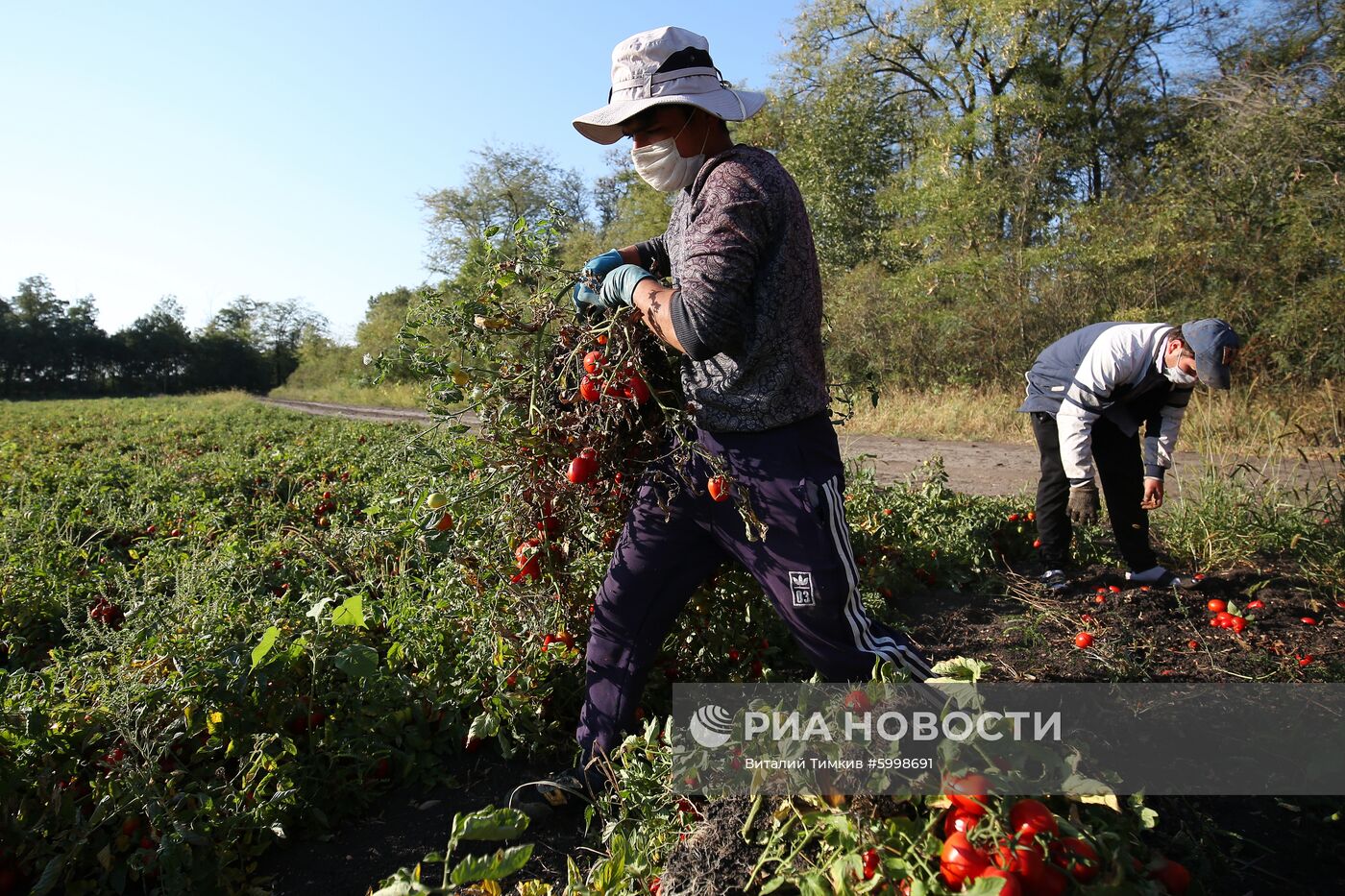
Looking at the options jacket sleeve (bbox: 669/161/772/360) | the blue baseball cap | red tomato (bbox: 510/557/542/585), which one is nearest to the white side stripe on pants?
jacket sleeve (bbox: 669/161/772/360)

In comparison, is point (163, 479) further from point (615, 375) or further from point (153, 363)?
point (153, 363)

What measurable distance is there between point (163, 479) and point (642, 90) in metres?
6.23

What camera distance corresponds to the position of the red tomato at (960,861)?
130 cm

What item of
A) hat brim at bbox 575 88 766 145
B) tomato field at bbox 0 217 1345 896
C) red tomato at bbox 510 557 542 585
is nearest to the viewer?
tomato field at bbox 0 217 1345 896

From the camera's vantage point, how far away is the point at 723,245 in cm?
186

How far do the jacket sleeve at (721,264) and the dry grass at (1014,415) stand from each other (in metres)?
5.64

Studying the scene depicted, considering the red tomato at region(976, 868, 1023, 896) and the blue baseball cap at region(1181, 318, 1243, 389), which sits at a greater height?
the blue baseball cap at region(1181, 318, 1243, 389)

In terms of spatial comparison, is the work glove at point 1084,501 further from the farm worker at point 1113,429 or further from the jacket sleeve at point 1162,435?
the jacket sleeve at point 1162,435

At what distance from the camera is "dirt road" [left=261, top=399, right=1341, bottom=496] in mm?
6609

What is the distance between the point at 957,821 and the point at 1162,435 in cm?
343

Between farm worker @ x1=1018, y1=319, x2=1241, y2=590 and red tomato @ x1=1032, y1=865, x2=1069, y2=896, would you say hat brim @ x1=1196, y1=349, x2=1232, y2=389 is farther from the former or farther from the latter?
red tomato @ x1=1032, y1=865, x2=1069, y2=896

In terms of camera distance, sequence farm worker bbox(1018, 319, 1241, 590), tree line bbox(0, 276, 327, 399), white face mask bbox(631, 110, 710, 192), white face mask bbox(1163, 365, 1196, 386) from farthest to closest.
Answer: tree line bbox(0, 276, 327, 399) → farm worker bbox(1018, 319, 1241, 590) → white face mask bbox(1163, 365, 1196, 386) → white face mask bbox(631, 110, 710, 192)

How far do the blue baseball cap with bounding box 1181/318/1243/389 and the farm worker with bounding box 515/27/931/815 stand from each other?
2.56 meters

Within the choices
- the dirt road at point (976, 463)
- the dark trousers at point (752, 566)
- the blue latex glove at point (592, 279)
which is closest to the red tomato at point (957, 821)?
the dark trousers at point (752, 566)
